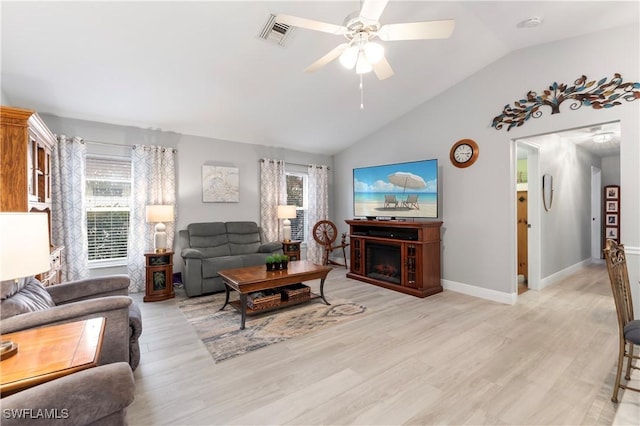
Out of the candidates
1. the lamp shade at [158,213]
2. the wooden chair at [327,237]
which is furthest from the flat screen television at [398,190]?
the lamp shade at [158,213]

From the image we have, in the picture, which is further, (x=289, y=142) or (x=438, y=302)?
(x=289, y=142)

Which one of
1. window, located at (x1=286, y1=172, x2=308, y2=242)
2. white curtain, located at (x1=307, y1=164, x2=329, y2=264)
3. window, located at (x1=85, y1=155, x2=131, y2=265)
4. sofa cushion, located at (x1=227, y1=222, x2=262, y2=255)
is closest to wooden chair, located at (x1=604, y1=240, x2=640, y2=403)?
sofa cushion, located at (x1=227, y1=222, x2=262, y2=255)

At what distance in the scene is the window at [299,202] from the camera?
618 centimetres

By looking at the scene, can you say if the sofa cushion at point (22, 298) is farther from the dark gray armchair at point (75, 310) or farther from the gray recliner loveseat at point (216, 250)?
the gray recliner loveseat at point (216, 250)

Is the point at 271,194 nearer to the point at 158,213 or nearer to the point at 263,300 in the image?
the point at 158,213

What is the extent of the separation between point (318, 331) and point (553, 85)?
3822 millimetres

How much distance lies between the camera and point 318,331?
9.59 ft

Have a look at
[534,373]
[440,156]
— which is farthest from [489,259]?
[534,373]

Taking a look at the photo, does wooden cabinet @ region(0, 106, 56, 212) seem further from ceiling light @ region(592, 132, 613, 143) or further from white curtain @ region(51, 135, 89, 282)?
ceiling light @ region(592, 132, 613, 143)

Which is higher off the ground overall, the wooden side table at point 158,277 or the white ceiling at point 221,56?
the white ceiling at point 221,56

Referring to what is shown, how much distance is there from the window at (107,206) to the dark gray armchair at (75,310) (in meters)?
2.22

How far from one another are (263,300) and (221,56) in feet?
→ 8.93

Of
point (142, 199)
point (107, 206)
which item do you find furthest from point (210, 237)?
point (107, 206)

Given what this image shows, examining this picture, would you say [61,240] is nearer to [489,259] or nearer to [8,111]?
[8,111]
